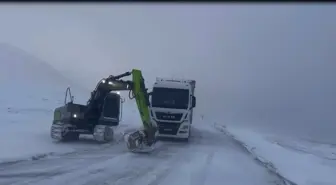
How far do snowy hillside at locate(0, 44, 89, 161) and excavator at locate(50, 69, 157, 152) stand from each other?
1.05 m

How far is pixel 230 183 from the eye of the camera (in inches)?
488

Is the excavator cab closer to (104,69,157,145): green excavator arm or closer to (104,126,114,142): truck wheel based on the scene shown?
(104,126,114,142): truck wheel

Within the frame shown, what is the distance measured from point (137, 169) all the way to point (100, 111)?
28.9 ft

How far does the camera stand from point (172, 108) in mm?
24641

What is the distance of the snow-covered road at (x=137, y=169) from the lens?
11.9m

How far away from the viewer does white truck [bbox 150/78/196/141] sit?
24.3m

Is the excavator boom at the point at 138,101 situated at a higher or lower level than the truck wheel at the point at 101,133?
higher

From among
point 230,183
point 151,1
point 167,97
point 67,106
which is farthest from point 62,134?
point 151,1

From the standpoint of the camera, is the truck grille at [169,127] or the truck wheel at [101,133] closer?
the truck wheel at [101,133]

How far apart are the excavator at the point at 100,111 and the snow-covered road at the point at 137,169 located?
231 centimetres

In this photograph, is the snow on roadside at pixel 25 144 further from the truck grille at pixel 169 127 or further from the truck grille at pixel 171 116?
the truck grille at pixel 171 116

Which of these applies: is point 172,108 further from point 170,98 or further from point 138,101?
point 138,101

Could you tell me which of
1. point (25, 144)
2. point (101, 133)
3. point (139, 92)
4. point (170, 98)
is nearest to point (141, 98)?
point (139, 92)

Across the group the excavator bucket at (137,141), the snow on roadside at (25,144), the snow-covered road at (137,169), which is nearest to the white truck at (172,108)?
the snow on roadside at (25,144)
